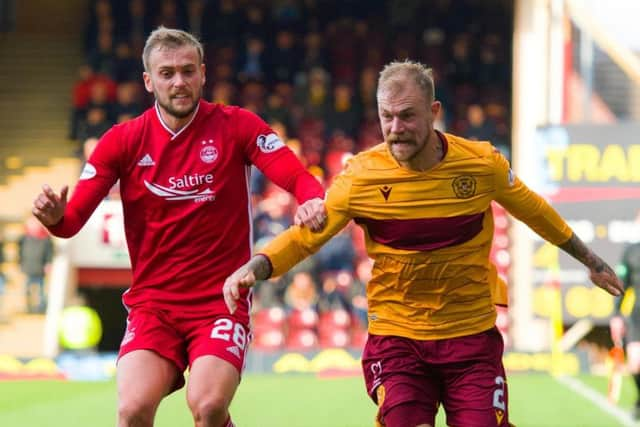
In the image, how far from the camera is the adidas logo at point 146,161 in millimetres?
6664

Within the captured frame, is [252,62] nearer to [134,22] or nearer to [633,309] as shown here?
[134,22]

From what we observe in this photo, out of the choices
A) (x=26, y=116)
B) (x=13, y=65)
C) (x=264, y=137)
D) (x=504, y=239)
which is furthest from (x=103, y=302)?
(x=264, y=137)

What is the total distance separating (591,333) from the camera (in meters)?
19.9

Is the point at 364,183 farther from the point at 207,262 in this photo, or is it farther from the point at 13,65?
the point at 13,65

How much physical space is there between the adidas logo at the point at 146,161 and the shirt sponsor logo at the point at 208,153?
0.81ft

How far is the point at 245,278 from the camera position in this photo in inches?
230

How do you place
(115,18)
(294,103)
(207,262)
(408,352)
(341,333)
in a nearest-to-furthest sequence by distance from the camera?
(408,352)
(207,262)
(341,333)
(294,103)
(115,18)

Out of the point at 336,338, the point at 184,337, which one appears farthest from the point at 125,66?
the point at 184,337

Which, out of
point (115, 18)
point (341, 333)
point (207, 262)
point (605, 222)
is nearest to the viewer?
point (207, 262)

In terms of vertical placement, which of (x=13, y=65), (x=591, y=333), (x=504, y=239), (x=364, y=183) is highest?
(x=13, y=65)

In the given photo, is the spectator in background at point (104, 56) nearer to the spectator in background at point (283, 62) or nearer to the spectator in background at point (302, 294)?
the spectator in background at point (283, 62)

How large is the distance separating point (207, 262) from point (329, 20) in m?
19.0

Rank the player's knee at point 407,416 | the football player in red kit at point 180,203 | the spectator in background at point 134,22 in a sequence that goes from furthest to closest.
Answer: the spectator in background at point 134,22, the football player in red kit at point 180,203, the player's knee at point 407,416

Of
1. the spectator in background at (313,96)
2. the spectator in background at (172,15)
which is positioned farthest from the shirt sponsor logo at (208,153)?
the spectator in background at (172,15)
